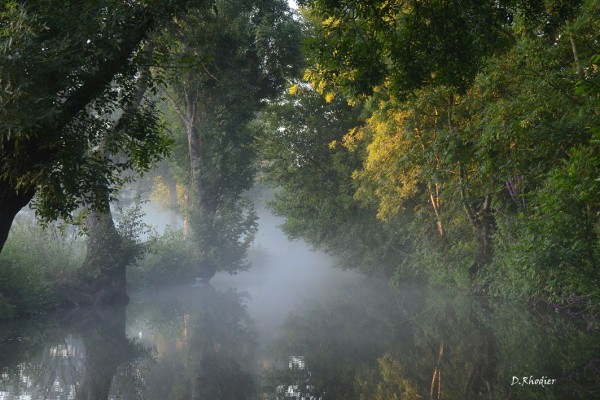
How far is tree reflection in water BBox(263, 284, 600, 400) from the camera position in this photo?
8.69m

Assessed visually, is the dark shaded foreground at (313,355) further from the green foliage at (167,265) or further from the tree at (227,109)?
the tree at (227,109)

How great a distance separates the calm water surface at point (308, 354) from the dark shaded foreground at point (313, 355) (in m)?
0.03

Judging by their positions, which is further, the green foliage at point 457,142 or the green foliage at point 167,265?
the green foliage at point 167,265

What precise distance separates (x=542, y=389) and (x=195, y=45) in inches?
822

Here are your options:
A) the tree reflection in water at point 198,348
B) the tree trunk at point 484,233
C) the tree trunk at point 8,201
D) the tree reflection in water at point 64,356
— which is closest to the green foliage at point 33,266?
the tree reflection in water at point 64,356

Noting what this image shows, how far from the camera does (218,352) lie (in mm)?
13344

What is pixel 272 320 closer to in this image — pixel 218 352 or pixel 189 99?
pixel 218 352

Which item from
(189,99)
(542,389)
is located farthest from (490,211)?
(189,99)

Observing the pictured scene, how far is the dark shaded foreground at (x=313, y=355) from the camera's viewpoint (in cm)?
913

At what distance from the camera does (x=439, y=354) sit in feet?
38.1

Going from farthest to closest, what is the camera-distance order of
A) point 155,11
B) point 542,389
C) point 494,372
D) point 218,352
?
point 218,352 → point 494,372 → point 155,11 → point 542,389

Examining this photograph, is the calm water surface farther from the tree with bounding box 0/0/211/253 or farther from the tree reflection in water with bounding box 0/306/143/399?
the tree with bounding box 0/0/211/253

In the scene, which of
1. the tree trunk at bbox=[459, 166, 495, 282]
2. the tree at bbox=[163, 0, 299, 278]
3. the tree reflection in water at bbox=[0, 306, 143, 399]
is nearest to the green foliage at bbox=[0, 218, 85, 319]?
the tree reflection in water at bbox=[0, 306, 143, 399]

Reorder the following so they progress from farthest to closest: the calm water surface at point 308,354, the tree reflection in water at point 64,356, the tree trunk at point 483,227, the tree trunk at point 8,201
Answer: the tree trunk at point 483,227 < the tree reflection in water at point 64,356 < the calm water surface at point 308,354 < the tree trunk at point 8,201
